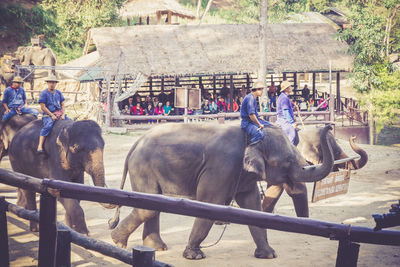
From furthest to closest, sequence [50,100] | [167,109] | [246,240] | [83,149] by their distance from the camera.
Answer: [167,109]
[50,100]
[246,240]
[83,149]

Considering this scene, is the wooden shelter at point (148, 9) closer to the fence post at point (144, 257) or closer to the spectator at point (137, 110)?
the spectator at point (137, 110)

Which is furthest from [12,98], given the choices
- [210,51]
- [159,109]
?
[210,51]

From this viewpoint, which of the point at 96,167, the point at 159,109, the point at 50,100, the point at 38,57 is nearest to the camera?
the point at 96,167

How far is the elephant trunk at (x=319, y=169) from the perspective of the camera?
660cm

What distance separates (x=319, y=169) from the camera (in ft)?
22.3

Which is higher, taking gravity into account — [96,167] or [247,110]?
[247,110]

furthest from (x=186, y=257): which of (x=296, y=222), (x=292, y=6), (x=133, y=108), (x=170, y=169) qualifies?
(x=292, y=6)

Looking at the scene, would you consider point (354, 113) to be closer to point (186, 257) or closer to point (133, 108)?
point (133, 108)

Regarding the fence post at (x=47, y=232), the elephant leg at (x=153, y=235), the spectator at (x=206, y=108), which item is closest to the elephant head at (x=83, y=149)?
the elephant leg at (x=153, y=235)

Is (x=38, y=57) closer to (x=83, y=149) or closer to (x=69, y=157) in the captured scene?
(x=69, y=157)

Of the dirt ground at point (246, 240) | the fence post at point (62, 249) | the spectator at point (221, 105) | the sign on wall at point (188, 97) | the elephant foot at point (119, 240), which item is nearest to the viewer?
the fence post at point (62, 249)

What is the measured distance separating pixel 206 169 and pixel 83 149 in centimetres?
187

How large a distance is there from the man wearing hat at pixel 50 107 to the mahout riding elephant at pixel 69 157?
9 centimetres

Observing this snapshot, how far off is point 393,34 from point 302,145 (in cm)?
2354
